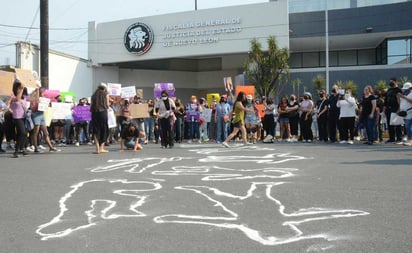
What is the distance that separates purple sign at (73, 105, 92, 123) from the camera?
16.7m

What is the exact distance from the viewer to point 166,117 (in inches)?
537

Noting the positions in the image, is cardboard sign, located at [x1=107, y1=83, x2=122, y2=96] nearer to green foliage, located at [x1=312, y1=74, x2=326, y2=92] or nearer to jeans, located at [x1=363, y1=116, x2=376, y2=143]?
jeans, located at [x1=363, y1=116, x2=376, y2=143]

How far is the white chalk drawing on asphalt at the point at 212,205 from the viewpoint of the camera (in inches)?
185

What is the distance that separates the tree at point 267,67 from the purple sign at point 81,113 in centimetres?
1667

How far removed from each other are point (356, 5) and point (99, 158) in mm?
30248

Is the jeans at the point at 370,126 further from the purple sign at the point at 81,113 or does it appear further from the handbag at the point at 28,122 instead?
the handbag at the point at 28,122

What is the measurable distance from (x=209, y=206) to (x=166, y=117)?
8.11 metres

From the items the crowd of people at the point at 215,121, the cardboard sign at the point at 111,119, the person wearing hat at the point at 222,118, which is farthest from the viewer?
the person wearing hat at the point at 222,118

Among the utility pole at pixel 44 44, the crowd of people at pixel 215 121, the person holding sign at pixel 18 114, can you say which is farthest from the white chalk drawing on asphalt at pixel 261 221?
the utility pole at pixel 44 44

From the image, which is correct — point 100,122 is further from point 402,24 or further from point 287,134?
point 402,24

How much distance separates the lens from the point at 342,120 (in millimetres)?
15156

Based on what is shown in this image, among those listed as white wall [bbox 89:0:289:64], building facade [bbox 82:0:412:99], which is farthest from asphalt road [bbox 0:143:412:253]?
white wall [bbox 89:0:289:64]

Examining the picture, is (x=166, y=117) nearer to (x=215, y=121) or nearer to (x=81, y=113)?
(x=81, y=113)

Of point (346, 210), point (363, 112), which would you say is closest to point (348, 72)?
point (363, 112)
